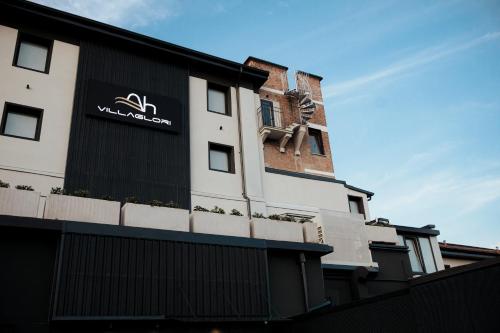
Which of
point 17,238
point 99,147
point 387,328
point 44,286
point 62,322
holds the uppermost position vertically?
point 99,147

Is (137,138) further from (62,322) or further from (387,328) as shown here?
(387,328)

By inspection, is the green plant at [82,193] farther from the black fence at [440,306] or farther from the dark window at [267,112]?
the dark window at [267,112]

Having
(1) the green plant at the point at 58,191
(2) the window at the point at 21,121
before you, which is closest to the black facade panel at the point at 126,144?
(1) the green plant at the point at 58,191

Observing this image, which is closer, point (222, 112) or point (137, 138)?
point (137, 138)

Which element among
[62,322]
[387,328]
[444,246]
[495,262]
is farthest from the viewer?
[444,246]

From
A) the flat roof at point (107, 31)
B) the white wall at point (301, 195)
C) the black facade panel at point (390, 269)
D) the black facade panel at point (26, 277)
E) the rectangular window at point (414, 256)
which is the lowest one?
the black facade panel at point (26, 277)

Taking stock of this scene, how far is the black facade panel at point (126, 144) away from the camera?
19.3m

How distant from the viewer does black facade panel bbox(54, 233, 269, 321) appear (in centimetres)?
1467

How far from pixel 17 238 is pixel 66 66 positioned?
349 inches

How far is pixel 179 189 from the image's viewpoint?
21.0 meters

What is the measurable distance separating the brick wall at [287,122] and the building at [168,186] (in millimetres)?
105

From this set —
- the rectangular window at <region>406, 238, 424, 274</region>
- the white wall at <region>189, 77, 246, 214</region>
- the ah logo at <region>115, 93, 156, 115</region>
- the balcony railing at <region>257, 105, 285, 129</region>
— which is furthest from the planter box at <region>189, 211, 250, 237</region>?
the rectangular window at <region>406, 238, 424, 274</region>

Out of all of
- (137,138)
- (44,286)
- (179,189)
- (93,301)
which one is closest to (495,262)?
(93,301)

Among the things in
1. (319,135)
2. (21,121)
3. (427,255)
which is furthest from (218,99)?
(427,255)
